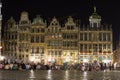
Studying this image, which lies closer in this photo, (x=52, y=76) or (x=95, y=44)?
(x=52, y=76)

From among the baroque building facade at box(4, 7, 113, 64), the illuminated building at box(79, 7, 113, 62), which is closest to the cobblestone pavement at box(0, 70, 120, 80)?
the baroque building facade at box(4, 7, 113, 64)

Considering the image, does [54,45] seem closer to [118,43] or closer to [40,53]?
[40,53]

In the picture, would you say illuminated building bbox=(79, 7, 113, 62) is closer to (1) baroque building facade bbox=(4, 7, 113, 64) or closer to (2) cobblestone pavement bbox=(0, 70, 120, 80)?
(1) baroque building facade bbox=(4, 7, 113, 64)

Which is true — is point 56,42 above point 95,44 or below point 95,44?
above

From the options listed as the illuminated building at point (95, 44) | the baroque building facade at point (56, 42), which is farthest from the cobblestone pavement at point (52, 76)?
the illuminated building at point (95, 44)

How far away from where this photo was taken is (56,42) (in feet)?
294

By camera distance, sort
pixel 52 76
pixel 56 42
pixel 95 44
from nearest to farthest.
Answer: pixel 52 76, pixel 56 42, pixel 95 44

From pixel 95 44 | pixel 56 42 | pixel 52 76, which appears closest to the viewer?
pixel 52 76

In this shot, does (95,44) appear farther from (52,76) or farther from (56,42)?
Answer: (52,76)

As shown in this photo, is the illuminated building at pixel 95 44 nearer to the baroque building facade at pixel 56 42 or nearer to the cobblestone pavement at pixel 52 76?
the baroque building facade at pixel 56 42

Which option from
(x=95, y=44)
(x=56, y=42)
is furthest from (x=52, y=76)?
(x=95, y=44)

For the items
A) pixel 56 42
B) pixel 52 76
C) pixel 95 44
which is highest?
pixel 56 42

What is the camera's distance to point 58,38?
294 feet

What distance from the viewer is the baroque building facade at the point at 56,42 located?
89.5 meters
